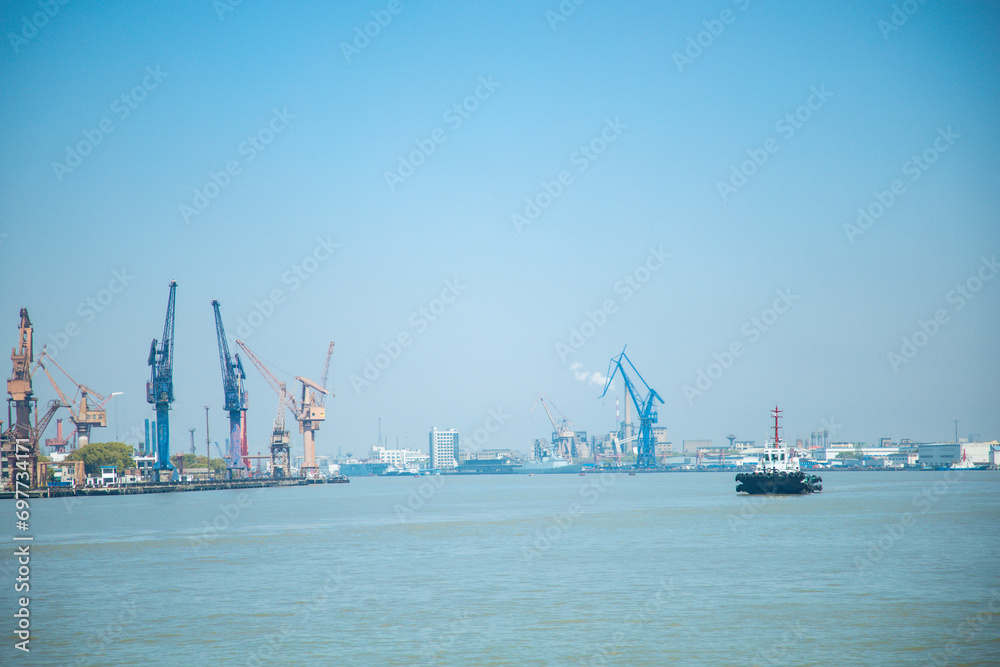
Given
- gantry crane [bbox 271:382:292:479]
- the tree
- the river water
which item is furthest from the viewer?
gantry crane [bbox 271:382:292:479]

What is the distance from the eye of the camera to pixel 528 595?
24984 millimetres

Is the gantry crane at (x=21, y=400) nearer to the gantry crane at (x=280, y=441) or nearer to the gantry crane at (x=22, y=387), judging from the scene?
the gantry crane at (x=22, y=387)

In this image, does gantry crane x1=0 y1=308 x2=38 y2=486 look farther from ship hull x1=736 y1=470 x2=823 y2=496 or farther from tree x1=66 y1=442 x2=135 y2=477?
ship hull x1=736 y1=470 x2=823 y2=496

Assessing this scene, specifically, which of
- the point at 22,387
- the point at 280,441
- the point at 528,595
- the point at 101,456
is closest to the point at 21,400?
the point at 22,387

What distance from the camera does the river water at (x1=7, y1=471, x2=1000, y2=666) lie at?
61.7 ft

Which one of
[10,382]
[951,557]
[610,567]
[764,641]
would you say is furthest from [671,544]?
[10,382]

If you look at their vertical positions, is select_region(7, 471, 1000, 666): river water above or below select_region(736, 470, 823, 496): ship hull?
above

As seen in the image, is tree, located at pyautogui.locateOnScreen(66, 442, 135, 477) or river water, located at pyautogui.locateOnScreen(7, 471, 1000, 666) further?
tree, located at pyautogui.locateOnScreen(66, 442, 135, 477)

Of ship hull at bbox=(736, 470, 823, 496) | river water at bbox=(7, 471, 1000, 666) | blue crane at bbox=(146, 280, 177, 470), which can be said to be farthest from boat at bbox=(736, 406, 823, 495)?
blue crane at bbox=(146, 280, 177, 470)

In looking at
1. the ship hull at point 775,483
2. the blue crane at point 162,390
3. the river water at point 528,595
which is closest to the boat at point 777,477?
the ship hull at point 775,483

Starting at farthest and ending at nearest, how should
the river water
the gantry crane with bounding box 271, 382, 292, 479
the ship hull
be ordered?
the gantry crane with bounding box 271, 382, 292, 479
the ship hull
the river water

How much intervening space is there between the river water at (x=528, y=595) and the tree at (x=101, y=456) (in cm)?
7681

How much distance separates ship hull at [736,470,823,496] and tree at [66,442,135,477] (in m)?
82.5

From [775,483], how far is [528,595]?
5215cm
